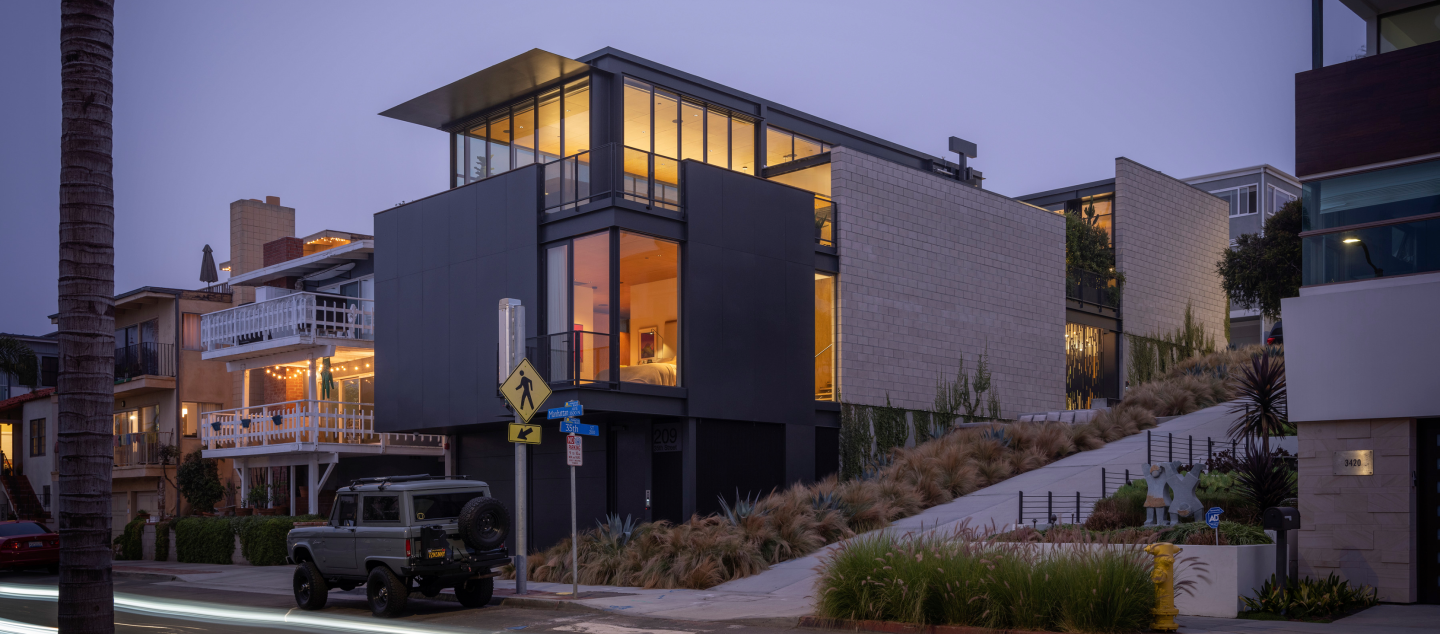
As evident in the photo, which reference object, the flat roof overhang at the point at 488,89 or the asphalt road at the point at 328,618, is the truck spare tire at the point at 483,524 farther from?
the flat roof overhang at the point at 488,89

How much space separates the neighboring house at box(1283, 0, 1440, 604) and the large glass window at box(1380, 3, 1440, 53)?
1 cm

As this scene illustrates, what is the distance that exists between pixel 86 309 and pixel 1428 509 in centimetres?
1438

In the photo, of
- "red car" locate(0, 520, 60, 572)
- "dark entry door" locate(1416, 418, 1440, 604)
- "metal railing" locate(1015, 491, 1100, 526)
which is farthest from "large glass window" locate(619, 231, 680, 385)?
"red car" locate(0, 520, 60, 572)

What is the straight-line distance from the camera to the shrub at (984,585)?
11.5 metres

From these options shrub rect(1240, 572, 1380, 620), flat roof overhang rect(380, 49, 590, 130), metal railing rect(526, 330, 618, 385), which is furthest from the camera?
flat roof overhang rect(380, 49, 590, 130)

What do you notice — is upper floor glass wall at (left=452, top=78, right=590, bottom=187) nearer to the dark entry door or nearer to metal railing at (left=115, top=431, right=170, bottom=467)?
metal railing at (left=115, top=431, right=170, bottom=467)

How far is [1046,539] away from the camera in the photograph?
15.0m

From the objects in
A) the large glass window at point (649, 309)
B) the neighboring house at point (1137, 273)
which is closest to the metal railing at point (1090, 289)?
the neighboring house at point (1137, 273)

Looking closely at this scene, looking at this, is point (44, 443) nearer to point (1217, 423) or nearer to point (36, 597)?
point (36, 597)

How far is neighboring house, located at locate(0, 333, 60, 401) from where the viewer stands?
53.3m

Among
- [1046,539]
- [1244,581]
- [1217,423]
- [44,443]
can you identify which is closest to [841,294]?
[1217,423]

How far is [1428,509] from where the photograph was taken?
13.6 meters

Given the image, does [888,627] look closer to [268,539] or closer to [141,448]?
[268,539]

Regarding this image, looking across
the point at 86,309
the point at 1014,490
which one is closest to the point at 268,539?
the point at 1014,490
